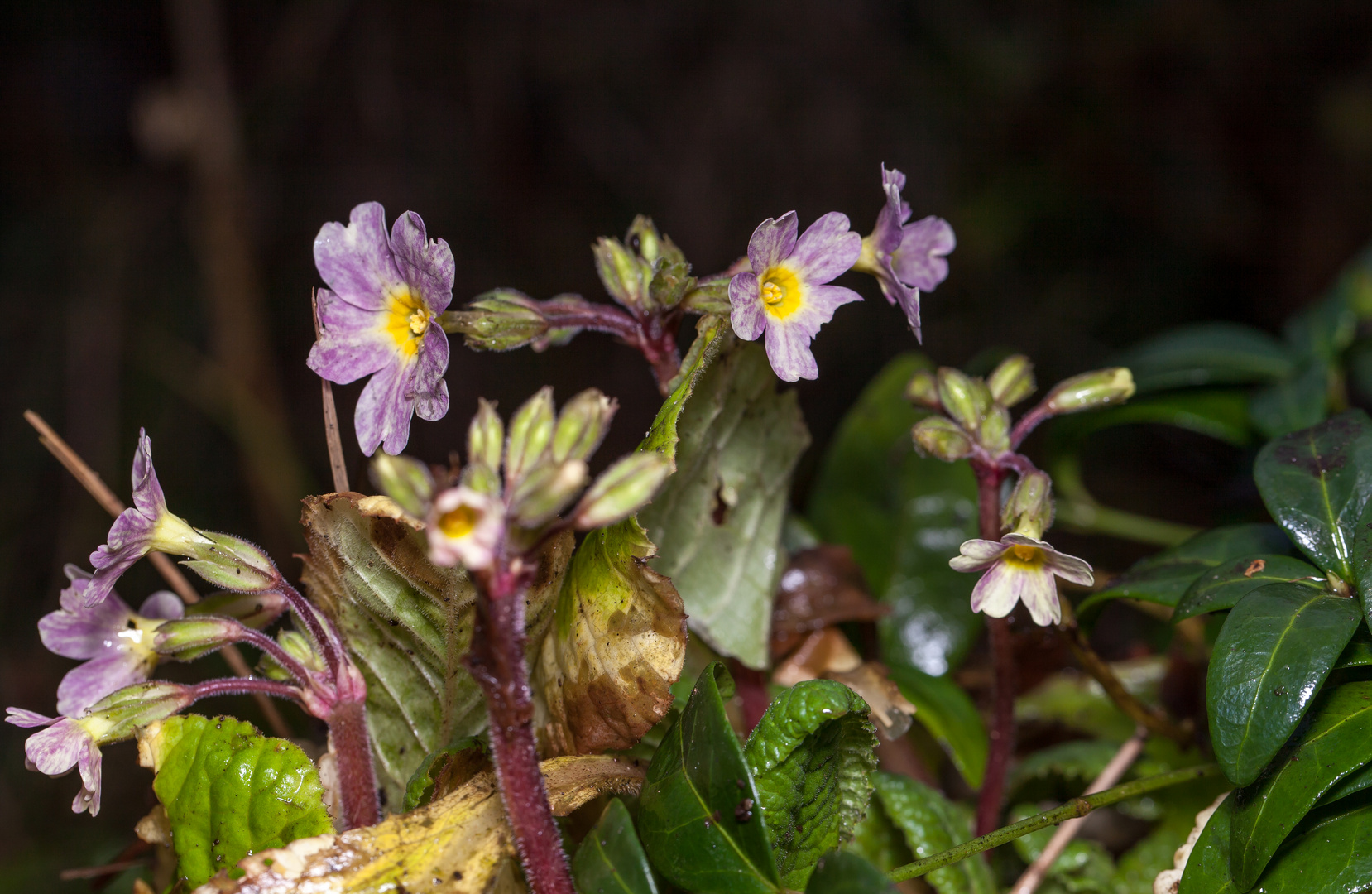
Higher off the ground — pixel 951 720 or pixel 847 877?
pixel 951 720

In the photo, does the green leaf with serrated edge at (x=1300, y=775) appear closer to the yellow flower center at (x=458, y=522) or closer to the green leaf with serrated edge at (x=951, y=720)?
the green leaf with serrated edge at (x=951, y=720)

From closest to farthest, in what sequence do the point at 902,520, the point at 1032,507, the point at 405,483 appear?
1. the point at 405,483
2. the point at 1032,507
3. the point at 902,520

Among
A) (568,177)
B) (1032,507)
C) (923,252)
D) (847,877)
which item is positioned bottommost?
(847,877)

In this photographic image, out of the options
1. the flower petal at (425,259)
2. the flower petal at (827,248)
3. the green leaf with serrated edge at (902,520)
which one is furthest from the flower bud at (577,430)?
the green leaf with serrated edge at (902,520)

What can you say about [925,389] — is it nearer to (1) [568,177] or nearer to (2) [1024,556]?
(2) [1024,556]

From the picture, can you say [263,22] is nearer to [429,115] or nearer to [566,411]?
[429,115]

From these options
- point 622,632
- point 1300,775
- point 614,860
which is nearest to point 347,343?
point 622,632

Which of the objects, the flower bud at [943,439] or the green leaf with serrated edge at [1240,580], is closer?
the green leaf with serrated edge at [1240,580]
